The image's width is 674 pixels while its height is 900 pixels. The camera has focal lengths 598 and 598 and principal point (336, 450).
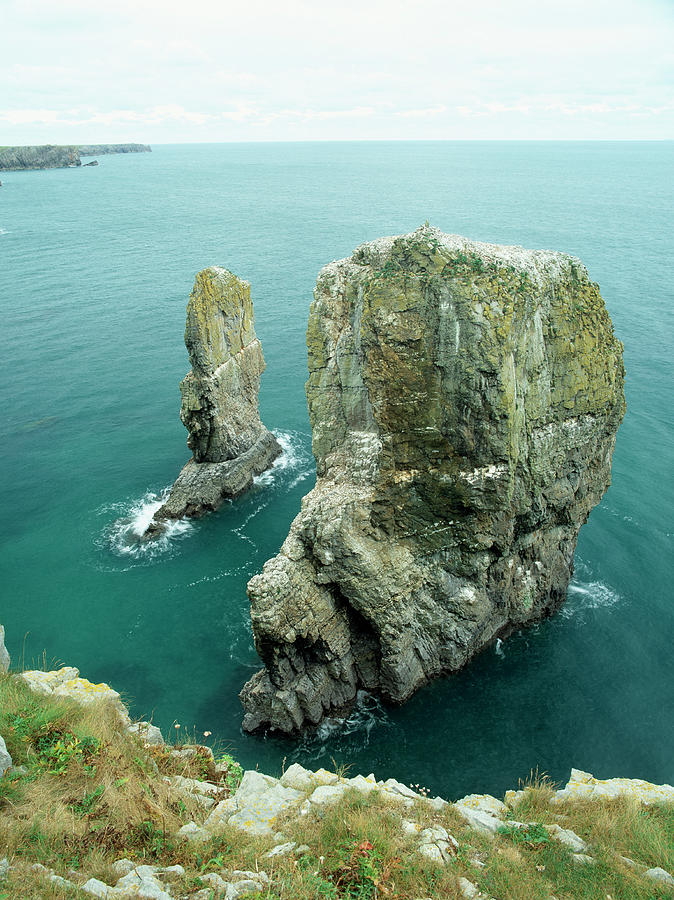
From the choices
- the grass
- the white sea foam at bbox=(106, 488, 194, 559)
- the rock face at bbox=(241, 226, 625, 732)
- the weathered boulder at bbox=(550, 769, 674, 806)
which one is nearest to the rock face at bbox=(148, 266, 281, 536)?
the white sea foam at bbox=(106, 488, 194, 559)

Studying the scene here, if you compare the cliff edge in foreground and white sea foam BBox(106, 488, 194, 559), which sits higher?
the cliff edge in foreground

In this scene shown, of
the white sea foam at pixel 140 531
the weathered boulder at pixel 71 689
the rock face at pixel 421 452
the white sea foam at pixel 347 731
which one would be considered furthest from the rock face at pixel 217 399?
the weathered boulder at pixel 71 689

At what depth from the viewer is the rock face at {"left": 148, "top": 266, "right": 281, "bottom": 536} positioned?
3956cm

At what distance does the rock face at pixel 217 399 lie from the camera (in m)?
39.6

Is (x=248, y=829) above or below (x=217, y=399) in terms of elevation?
below

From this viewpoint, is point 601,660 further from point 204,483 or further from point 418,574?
point 204,483

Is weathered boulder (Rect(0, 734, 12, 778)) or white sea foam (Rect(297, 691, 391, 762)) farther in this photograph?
white sea foam (Rect(297, 691, 391, 762))

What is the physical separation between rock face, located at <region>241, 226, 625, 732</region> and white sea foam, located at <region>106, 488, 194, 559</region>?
14.0 m

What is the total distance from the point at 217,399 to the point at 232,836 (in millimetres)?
31631

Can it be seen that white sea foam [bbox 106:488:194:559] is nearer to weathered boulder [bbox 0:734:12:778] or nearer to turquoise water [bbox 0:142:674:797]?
turquoise water [bbox 0:142:674:797]

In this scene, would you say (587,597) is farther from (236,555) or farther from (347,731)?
(236,555)

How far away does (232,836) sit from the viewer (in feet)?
37.7

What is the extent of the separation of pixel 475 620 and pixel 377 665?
508 centimetres

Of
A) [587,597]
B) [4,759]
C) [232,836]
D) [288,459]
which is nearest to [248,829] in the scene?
[232,836]
